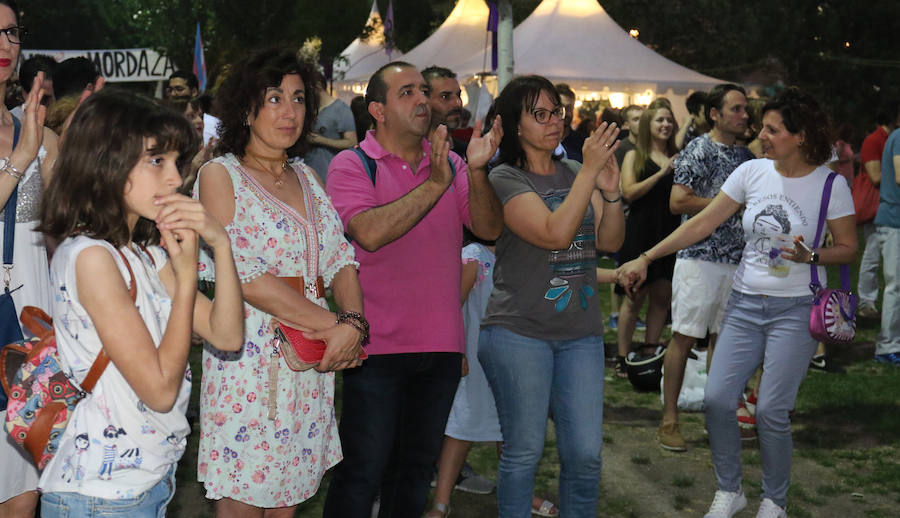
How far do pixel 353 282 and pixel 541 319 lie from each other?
869mm

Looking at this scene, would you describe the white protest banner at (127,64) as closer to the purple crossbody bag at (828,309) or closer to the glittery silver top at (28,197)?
the purple crossbody bag at (828,309)

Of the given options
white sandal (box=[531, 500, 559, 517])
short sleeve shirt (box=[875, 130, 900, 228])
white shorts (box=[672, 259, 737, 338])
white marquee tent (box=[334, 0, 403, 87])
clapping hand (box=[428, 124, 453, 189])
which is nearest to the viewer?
clapping hand (box=[428, 124, 453, 189])

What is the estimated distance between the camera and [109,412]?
2764 millimetres

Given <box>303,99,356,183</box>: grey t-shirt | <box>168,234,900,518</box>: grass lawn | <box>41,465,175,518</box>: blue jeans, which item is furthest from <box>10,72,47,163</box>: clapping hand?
<box>303,99,356,183</box>: grey t-shirt

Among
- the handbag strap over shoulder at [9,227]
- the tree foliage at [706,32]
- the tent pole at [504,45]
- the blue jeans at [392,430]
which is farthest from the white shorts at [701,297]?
the tree foliage at [706,32]

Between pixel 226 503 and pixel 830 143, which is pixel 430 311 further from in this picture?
pixel 830 143

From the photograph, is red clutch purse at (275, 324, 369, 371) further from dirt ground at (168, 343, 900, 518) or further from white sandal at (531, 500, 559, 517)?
white sandal at (531, 500, 559, 517)

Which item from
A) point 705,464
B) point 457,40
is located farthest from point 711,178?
point 457,40

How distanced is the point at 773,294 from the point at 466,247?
64.1 inches

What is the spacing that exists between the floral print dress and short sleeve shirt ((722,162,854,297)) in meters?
2.68

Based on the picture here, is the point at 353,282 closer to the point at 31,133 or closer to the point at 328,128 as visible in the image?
the point at 31,133

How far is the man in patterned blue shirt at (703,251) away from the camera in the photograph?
6.87 m

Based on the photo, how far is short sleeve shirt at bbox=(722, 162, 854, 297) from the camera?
5.32 m

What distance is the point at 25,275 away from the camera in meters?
3.79
